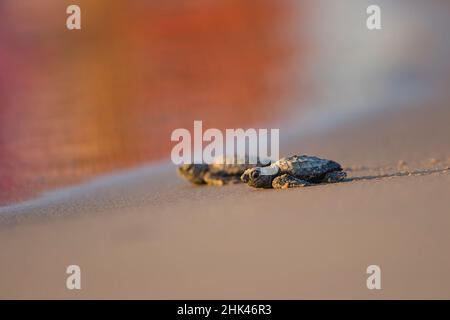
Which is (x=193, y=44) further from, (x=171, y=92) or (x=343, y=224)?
(x=343, y=224)

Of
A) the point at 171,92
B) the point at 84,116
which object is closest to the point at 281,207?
the point at 84,116

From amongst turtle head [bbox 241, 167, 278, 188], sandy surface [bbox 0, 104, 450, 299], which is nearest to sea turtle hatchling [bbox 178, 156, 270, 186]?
sandy surface [bbox 0, 104, 450, 299]

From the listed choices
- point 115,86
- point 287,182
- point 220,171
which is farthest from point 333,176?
point 115,86

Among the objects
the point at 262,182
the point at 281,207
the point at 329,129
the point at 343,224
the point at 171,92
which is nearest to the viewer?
the point at 343,224

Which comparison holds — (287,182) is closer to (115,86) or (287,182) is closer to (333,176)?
(333,176)

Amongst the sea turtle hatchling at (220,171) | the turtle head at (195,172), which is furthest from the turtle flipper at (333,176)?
the turtle head at (195,172)

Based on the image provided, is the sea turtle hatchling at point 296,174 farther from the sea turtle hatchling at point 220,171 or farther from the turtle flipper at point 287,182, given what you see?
the sea turtle hatchling at point 220,171
